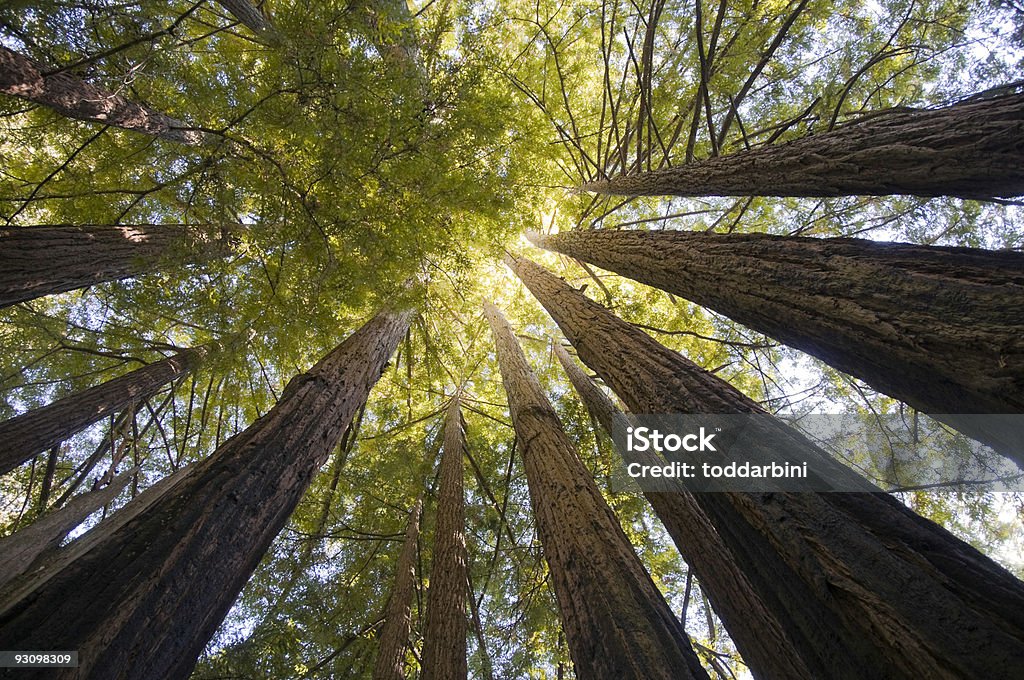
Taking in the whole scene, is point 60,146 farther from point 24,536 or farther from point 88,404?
point 24,536

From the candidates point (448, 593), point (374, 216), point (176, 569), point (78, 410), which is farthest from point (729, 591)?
point (78, 410)

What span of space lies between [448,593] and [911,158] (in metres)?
4.54

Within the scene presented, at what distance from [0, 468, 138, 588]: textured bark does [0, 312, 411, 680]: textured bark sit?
2.31 ft

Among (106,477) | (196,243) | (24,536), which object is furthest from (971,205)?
(24,536)

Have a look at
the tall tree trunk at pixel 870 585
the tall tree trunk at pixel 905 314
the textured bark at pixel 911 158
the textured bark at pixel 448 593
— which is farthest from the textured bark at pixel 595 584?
the textured bark at pixel 911 158

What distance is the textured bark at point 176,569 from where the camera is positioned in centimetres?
142

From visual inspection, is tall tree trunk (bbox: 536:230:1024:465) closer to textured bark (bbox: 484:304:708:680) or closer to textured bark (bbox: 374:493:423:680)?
textured bark (bbox: 484:304:708:680)

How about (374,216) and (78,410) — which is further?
(78,410)

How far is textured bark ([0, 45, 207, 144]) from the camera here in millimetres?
3297

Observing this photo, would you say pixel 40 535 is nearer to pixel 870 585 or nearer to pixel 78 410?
pixel 78 410

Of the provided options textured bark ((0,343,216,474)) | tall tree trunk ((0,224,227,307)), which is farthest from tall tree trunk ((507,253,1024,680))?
textured bark ((0,343,216,474))

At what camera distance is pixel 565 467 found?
3398 millimetres

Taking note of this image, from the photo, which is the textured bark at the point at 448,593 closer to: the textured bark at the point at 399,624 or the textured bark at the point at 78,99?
the textured bark at the point at 399,624

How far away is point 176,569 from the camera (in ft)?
5.69
